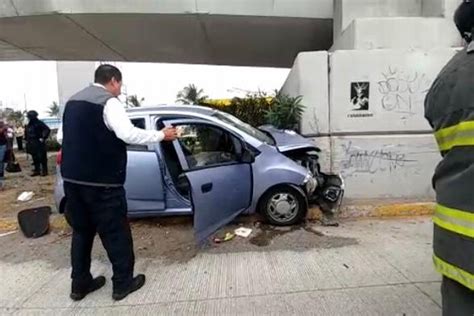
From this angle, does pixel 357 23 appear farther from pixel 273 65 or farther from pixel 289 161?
pixel 273 65

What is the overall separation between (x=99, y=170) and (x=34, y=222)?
2.93 metres

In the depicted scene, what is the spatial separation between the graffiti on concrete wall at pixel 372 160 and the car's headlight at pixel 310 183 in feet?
4.08

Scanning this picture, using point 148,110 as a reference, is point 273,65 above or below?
above

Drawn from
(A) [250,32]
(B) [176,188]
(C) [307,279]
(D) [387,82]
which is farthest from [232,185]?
(A) [250,32]

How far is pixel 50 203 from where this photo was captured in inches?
297

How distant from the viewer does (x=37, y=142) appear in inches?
440

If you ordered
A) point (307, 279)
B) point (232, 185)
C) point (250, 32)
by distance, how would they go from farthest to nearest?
point (250, 32)
point (232, 185)
point (307, 279)

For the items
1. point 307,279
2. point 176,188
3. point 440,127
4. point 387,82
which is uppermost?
point 387,82

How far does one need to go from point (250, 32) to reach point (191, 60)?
15.5 feet

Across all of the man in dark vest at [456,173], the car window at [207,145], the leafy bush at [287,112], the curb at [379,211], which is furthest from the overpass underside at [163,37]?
the man in dark vest at [456,173]

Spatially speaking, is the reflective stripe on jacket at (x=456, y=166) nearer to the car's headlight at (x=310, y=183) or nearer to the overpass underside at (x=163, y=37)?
the car's headlight at (x=310, y=183)

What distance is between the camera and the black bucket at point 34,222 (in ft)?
19.8

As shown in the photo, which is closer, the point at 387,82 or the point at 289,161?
the point at 289,161

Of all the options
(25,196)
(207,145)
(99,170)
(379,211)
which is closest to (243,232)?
(207,145)
